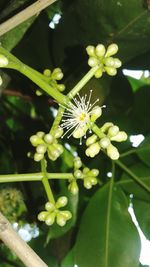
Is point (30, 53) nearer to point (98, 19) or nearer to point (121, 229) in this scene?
point (98, 19)

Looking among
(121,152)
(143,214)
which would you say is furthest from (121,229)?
(121,152)

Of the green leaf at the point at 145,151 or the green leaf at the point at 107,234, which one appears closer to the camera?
the green leaf at the point at 107,234

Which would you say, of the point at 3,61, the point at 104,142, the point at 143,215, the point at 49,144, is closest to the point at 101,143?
the point at 104,142

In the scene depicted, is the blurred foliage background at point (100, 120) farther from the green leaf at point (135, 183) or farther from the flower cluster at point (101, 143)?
the flower cluster at point (101, 143)

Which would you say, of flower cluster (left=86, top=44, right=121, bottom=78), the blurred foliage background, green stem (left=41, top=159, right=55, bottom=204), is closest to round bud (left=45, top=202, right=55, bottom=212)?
green stem (left=41, top=159, right=55, bottom=204)

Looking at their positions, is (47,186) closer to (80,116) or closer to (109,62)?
(80,116)

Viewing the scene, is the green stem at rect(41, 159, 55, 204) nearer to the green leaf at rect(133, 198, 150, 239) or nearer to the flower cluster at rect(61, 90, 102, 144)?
the flower cluster at rect(61, 90, 102, 144)

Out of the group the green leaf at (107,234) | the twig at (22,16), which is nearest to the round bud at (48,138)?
the twig at (22,16)
